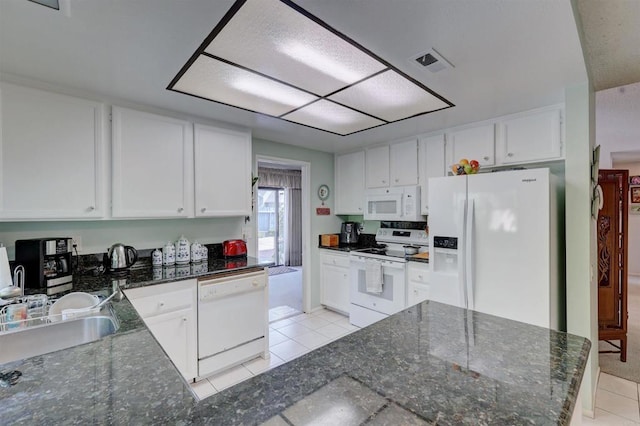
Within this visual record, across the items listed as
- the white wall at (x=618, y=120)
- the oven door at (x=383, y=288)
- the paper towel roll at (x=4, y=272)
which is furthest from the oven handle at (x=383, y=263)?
the paper towel roll at (x=4, y=272)

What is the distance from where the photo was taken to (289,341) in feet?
10.3

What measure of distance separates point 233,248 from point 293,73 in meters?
1.91

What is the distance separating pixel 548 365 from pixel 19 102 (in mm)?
3109

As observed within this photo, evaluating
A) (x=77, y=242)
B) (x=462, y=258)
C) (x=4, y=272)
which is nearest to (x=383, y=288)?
(x=462, y=258)

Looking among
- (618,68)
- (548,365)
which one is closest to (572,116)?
Result: (618,68)

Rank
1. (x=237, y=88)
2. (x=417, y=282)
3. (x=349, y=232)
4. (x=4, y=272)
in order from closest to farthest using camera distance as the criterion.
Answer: (x=4, y=272), (x=237, y=88), (x=417, y=282), (x=349, y=232)

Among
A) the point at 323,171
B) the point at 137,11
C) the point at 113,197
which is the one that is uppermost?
the point at 137,11

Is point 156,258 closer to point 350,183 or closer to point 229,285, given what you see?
point 229,285

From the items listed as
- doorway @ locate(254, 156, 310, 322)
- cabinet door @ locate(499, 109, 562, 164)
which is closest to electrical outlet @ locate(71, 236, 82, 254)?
cabinet door @ locate(499, 109, 562, 164)

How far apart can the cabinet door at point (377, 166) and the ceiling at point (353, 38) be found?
1.41 metres

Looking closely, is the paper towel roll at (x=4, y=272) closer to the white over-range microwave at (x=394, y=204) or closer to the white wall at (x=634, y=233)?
the white over-range microwave at (x=394, y=204)

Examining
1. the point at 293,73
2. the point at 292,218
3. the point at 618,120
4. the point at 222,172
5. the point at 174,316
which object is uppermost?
the point at 618,120

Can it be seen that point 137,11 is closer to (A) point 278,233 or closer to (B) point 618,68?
(B) point 618,68

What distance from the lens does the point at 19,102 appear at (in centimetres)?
188
